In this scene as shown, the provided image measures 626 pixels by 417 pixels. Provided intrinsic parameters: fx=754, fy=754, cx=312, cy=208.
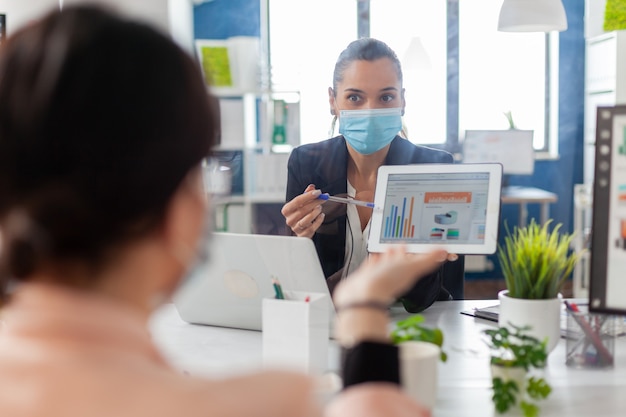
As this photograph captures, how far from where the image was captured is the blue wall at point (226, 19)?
503 centimetres

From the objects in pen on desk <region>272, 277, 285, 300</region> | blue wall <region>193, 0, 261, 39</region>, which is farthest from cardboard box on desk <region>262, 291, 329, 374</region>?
blue wall <region>193, 0, 261, 39</region>

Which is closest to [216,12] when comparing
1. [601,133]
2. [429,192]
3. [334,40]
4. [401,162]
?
[334,40]

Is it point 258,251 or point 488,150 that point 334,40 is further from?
point 258,251

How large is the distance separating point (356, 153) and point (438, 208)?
2.26 feet

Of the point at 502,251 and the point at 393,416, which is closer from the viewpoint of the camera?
the point at 393,416

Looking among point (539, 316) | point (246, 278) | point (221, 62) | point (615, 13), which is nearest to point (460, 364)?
point (539, 316)

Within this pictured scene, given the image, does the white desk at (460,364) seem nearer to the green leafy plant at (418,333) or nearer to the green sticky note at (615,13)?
the green leafy plant at (418,333)

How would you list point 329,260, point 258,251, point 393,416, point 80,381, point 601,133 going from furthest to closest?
point 329,260 → point 258,251 → point 601,133 → point 393,416 → point 80,381

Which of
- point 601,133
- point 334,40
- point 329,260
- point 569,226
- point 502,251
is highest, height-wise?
point 334,40

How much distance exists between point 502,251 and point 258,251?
42 centimetres

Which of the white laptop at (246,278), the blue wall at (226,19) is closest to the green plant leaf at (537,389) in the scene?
the white laptop at (246,278)

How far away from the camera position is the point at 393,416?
25.9 inches

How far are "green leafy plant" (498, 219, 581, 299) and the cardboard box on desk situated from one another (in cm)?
31

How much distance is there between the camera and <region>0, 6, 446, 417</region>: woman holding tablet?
47 cm
